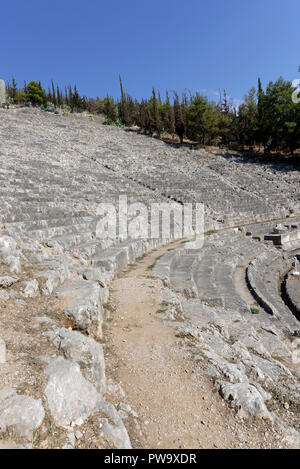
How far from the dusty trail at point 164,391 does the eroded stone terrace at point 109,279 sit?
7.7 inches

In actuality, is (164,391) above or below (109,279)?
below

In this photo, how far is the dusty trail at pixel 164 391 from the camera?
2.20 m

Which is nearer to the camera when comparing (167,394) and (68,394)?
(68,394)

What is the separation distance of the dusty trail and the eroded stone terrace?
0.64ft

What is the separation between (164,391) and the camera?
2.66 m

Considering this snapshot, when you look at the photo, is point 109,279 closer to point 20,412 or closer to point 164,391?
point 164,391

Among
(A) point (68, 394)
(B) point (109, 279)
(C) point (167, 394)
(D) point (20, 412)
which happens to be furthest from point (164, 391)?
(B) point (109, 279)

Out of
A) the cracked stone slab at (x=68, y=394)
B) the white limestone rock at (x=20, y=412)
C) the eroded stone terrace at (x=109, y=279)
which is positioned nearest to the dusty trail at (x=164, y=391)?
the eroded stone terrace at (x=109, y=279)

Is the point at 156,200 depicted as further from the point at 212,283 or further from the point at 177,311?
the point at 177,311

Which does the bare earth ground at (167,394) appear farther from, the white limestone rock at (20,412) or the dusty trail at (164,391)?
the white limestone rock at (20,412)

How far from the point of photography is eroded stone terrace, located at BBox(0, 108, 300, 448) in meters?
2.29

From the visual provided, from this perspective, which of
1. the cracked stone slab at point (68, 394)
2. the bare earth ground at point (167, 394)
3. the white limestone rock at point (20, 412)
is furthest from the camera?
the bare earth ground at point (167, 394)

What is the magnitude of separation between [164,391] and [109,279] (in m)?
3.26

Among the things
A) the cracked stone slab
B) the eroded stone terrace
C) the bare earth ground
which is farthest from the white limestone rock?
the bare earth ground
